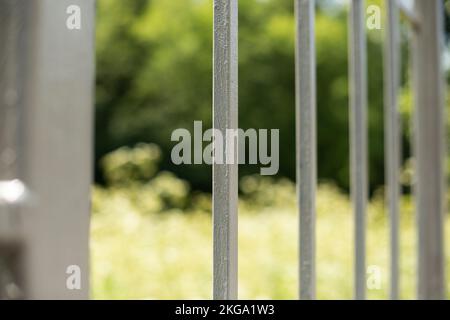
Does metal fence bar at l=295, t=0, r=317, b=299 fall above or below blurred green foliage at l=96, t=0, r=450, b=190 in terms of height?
below

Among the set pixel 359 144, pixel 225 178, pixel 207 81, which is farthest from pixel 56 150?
pixel 207 81

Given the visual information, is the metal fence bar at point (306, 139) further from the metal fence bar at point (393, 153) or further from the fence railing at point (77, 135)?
the metal fence bar at point (393, 153)

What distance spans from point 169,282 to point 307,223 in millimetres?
2251

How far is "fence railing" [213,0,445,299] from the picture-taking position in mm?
880

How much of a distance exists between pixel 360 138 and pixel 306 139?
34 cm

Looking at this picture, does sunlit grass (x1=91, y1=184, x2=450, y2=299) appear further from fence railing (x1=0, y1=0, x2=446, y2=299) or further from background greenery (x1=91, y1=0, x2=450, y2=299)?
fence railing (x1=0, y1=0, x2=446, y2=299)

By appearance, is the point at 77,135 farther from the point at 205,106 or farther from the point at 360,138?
the point at 205,106

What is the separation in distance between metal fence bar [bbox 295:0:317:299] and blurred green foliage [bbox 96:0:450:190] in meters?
7.30

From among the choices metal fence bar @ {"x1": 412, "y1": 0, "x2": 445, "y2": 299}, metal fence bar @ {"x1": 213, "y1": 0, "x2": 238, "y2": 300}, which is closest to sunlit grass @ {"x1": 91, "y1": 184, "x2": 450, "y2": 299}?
metal fence bar @ {"x1": 412, "y1": 0, "x2": 445, "y2": 299}

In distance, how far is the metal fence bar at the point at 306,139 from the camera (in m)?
1.18
